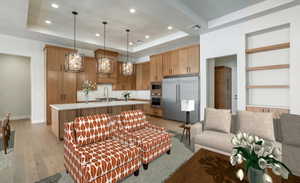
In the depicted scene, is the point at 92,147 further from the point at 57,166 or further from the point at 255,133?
the point at 255,133

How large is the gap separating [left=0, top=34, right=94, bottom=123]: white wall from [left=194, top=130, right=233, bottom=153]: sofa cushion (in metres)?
5.67

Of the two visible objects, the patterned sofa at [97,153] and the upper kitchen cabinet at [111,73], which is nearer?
the patterned sofa at [97,153]

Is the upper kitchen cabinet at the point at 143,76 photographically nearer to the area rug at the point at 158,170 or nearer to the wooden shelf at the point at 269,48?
the wooden shelf at the point at 269,48

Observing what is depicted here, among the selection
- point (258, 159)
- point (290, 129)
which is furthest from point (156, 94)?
point (258, 159)

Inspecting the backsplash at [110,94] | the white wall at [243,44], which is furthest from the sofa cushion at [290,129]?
the backsplash at [110,94]

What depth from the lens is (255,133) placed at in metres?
2.18

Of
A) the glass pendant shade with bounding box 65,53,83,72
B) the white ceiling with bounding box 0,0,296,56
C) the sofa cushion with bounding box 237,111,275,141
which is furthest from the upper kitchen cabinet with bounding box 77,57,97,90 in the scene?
the sofa cushion with bounding box 237,111,275,141

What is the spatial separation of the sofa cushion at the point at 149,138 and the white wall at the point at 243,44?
2393 mm

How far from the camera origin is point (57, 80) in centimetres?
498

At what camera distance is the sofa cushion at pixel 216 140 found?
217cm

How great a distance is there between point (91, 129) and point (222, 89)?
17.4 ft

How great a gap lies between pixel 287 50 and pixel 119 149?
13.5ft

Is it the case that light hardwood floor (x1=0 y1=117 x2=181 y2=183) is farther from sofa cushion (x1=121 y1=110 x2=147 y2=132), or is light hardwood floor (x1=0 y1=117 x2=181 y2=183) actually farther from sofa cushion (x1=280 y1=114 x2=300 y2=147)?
sofa cushion (x1=280 y1=114 x2=300 y2=147)

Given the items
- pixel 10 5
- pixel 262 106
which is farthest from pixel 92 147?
pixel 262 106
